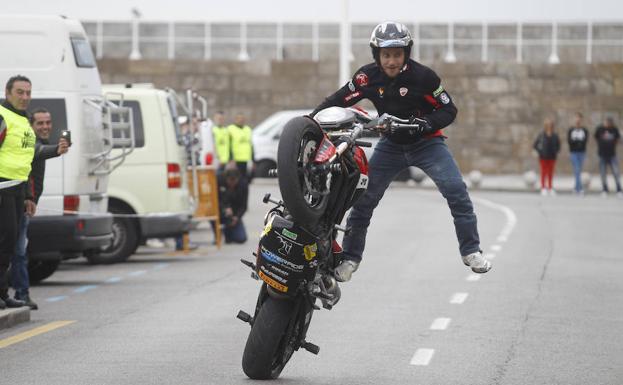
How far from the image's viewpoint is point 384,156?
32.3 feet

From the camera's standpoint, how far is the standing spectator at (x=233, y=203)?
2192 cm

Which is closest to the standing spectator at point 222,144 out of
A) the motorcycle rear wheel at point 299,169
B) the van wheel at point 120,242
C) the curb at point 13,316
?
the van wheel at point 120,242

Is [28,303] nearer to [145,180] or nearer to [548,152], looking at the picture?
[145,180]

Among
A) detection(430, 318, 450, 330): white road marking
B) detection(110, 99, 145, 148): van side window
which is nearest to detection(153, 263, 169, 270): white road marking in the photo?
detection(110, 99, 145, 148): van side window

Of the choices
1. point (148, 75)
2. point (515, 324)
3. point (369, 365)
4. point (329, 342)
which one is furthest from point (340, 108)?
point (148, 75)

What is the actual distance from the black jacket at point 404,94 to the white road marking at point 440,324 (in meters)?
2.68

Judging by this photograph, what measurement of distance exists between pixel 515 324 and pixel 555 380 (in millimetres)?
2895

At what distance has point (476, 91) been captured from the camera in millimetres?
44938

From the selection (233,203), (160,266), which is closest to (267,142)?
(233,203)

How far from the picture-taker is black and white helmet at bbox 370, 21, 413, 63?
30.4 feet

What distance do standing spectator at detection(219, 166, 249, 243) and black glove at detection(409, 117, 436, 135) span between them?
488 inches

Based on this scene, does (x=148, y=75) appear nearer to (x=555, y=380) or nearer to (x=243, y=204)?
(x=243, y=204)

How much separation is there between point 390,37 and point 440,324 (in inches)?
138

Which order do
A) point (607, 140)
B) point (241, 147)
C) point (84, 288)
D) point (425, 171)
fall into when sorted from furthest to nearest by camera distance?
point (607, 140)
point (241, 147)
point (84, 288)
point (425, 171)
